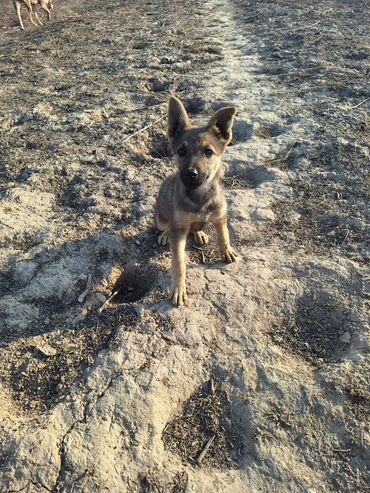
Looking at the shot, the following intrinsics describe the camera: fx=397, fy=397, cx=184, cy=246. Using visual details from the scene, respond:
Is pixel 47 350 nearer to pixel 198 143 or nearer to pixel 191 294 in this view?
pixel 191 294

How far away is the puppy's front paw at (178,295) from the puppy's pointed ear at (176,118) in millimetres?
1710

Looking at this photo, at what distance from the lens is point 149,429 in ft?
9.62

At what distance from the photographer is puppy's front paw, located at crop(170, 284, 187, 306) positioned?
12.6 feet

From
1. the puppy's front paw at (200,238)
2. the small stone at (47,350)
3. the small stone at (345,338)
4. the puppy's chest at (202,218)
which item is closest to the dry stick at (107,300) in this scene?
the small stone at (47,350)

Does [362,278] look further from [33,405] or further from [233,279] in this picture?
[33,405]

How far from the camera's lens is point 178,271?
3.93 m

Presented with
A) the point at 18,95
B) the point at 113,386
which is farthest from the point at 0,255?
the point at 18,95

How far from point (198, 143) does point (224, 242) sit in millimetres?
1081

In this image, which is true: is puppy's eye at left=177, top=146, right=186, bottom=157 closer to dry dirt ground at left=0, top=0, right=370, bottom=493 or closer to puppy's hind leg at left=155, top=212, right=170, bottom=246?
puppy's hind leg at left=155, top=212, right=170, bottom=246

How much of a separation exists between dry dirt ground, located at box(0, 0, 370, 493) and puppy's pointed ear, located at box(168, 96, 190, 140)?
109 centimetres

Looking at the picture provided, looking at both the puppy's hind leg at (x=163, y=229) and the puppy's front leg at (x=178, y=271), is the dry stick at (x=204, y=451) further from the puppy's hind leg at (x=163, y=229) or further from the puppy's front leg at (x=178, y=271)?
the puppy's hind leg at (x=163, y=229)

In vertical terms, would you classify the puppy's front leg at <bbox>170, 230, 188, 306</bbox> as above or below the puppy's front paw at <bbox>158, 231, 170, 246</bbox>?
above

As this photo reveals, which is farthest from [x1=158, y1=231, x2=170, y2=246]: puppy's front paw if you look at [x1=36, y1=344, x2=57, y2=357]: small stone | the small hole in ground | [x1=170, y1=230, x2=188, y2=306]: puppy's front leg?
[x1=36, y1=344, x2=57, y2=357]: small stone

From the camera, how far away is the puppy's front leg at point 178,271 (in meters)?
3.87
